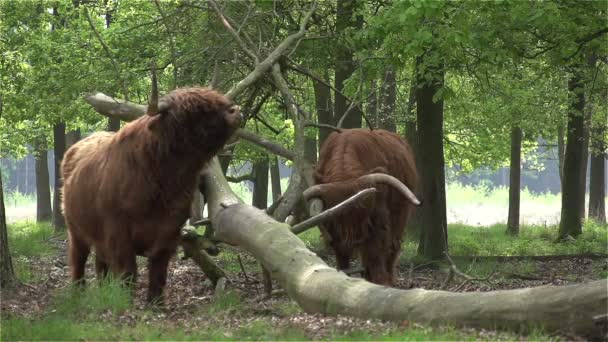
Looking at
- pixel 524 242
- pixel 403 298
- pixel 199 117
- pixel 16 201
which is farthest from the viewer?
pixel 16 201

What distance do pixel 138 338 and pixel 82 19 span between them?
1460cm

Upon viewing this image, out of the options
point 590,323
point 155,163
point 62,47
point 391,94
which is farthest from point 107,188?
point 391,94

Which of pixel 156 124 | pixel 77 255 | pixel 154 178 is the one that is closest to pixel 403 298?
pixel 154 178

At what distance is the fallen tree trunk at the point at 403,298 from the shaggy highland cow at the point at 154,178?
674mm

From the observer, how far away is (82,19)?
20.5 m

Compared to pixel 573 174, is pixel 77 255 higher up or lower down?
lower down

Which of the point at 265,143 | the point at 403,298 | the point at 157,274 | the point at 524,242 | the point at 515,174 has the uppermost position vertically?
the point at 265,143

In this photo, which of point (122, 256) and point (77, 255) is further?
point (77, 255)

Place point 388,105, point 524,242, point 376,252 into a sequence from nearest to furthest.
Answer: point 376,252 → point 388,105 → point 524,242

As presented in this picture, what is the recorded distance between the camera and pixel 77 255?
10.7m

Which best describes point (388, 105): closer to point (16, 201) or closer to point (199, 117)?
point (199, 117)

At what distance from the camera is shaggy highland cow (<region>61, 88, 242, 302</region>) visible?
8922 millimetres

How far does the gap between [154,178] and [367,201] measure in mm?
2659

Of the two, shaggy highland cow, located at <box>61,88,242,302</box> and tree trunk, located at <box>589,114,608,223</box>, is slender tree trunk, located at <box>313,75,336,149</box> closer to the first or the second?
shaggy highland cow, located at <box>61,88,242,302</box>
